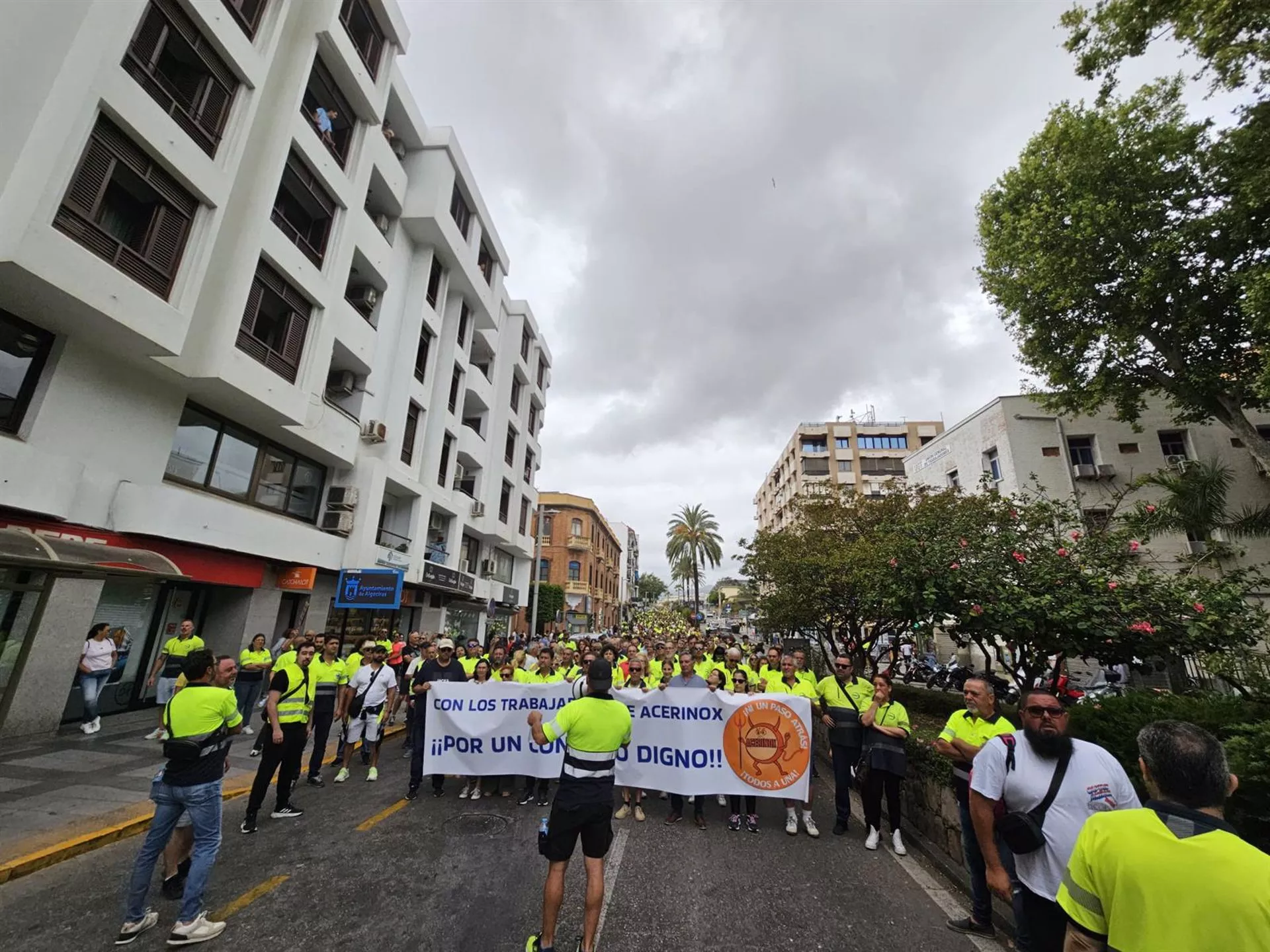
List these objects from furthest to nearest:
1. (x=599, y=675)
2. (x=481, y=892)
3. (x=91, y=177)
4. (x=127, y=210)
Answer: (x=127, y=210), (x=91, y=177), (x=481, y=892), (x=599, y=675)

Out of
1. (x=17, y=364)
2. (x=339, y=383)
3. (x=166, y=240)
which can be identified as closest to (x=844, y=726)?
(x=17, y=364)

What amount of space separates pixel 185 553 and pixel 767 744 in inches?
490

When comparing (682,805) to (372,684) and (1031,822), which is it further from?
(372,684)

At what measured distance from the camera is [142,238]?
1023cm

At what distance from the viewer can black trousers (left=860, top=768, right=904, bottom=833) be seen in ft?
20.8

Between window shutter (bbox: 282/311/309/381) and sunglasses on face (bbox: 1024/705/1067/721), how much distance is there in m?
16.0

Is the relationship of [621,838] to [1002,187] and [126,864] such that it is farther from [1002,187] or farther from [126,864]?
[1002,187]

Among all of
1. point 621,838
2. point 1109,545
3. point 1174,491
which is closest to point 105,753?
point 621,838

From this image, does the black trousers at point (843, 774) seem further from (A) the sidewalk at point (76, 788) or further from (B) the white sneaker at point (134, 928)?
(A) the sidewalk at point (76, 788)

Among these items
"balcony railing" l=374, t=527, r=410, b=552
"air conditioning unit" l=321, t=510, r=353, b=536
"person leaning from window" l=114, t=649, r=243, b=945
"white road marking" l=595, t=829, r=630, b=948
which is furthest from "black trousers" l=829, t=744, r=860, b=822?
"balcony railing" l=374, t=527, r=410, b=552

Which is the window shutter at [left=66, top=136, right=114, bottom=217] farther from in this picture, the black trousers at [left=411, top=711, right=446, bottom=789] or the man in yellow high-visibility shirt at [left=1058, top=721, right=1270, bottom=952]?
the man in yellow high-visibility shirt at [left=1058, top=721, right=1270, bottom=952]

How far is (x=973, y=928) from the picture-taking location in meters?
4.61

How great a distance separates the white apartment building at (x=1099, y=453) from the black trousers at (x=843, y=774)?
1887 centimetres

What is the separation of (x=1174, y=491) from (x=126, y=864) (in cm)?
2258
